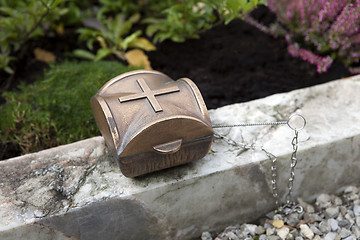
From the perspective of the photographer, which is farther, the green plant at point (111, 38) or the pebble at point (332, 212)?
the green plant at point (111, 38)

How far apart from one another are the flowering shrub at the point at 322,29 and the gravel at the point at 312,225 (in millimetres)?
796

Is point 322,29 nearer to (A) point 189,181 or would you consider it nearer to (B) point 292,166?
(B) point 292,166

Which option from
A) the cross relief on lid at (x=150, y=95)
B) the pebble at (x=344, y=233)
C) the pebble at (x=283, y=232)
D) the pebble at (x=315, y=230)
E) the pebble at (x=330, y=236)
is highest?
the cross relief on lid at (x=150, y=95)

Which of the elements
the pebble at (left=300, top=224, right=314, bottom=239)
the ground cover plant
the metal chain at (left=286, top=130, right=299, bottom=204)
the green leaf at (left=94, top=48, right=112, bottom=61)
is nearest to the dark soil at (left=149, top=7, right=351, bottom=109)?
the ground cover plant

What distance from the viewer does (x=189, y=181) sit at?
180 cm

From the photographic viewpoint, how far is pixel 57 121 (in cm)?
227

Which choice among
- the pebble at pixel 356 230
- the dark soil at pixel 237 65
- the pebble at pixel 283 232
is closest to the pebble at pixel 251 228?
the pebble at pixel 283 232

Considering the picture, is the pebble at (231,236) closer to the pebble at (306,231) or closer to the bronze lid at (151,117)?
the pebble at (306,231)

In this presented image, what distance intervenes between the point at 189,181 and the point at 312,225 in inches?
27.3

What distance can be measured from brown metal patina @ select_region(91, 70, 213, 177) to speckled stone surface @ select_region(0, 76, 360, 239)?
0.45ft

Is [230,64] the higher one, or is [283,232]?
[230,64]

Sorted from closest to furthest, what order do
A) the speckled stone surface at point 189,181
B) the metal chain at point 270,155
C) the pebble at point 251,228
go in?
the speckled stone surface at point 189,181 → the metal chain at point 270,155 → the pebble at point 251,228

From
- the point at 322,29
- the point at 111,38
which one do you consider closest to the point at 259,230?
the point at 322,29

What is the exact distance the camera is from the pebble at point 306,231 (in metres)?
1.95
